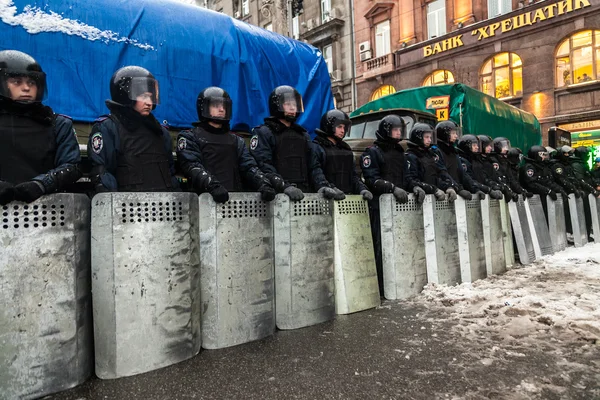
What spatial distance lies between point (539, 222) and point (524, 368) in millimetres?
5584

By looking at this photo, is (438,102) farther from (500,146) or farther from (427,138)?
(427,138)

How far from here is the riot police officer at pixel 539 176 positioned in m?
8.08

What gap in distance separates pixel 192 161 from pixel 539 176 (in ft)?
27.1

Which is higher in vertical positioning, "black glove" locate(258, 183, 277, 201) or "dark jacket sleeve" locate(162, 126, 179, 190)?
"dark jacket sleeve" locate(162, 126, 179, 190)

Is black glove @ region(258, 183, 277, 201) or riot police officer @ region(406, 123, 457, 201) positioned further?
riot police officer @ region(406, 123, 457, 201)

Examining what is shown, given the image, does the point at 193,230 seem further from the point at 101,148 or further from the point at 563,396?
the point at 563,396

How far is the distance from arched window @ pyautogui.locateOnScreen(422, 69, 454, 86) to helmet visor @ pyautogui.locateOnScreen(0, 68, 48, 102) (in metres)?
19.8

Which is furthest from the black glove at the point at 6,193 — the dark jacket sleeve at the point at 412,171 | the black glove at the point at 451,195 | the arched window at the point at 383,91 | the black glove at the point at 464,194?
the arched window at the point at 383,91

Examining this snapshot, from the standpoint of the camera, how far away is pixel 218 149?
3.64 metres

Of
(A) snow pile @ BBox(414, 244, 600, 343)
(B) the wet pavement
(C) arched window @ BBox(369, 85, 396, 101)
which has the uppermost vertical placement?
(C) arched window @ BBox(369, 85, 396, 101)

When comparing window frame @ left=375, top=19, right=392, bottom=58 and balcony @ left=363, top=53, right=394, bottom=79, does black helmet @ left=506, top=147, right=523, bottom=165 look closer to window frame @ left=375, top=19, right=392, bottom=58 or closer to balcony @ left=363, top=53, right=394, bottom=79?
balcony @ left=363, top=53, right=394, bottom=79

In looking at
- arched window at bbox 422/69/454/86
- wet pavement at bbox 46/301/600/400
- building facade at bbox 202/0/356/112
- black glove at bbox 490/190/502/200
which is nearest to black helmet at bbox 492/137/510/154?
black glove at bbox 490/190/502/200

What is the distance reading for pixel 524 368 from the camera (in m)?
2.54

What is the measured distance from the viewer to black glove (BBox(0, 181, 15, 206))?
7.13ft
